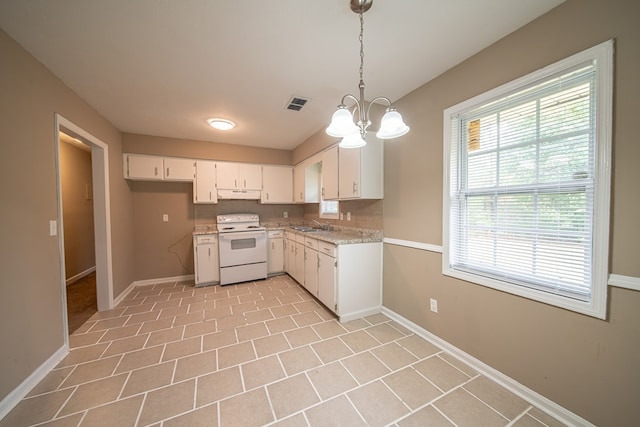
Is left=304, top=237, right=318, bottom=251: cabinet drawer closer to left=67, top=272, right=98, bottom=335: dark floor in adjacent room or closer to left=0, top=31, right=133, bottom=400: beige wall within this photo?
left=0, top=31, right=133, bottom=400: beige wall

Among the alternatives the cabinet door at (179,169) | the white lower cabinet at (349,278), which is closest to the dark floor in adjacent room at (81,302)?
A: the cabinet door at (179,169)

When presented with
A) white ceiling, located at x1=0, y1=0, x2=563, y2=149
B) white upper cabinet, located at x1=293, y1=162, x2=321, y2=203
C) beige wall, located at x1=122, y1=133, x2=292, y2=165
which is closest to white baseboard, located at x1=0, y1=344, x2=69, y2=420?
white ceiling, located at x1=0, y1=0, x2=563, y2=149

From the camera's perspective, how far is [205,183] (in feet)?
13.1

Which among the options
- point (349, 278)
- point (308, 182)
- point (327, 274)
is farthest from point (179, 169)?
point (349, 278)

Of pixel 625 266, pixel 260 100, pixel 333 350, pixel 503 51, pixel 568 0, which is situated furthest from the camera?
pixel 260 100

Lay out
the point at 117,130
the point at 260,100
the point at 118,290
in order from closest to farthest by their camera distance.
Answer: the point at 260,100, the point at 118,290, the point at 117,130

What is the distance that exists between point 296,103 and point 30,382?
330cm

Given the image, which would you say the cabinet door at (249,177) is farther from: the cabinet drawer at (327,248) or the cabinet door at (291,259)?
the cabinet drawer at (327,248)

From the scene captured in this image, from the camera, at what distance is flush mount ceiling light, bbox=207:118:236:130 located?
10.2 ft

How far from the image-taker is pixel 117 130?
11.2 ft

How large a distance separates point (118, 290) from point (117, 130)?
2390mm

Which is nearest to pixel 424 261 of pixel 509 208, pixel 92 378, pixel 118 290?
pixel 509 208

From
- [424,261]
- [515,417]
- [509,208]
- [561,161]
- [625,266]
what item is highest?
[561,161]

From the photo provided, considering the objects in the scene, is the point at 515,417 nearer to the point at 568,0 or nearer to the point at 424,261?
the point at 424,261
